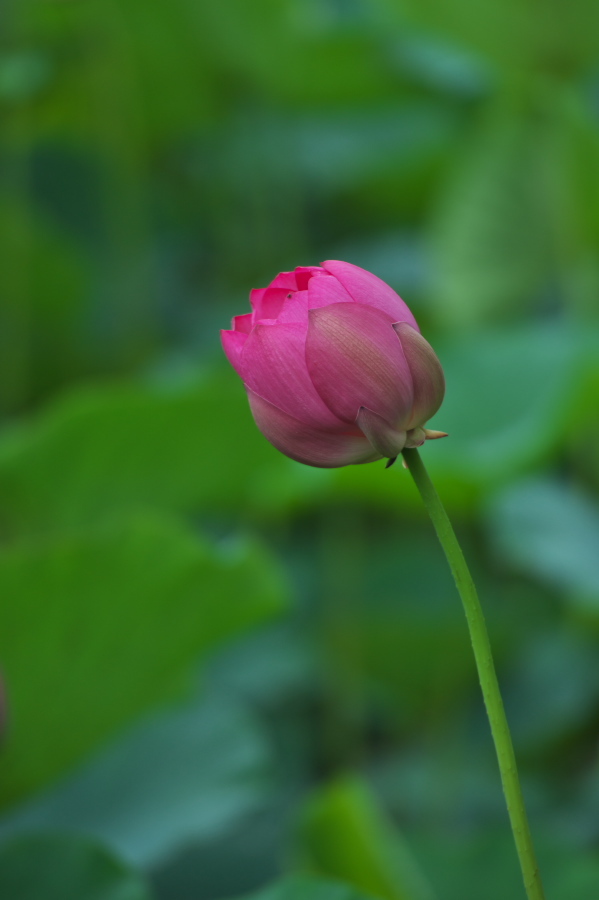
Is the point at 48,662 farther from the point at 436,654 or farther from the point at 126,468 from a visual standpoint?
the point at 436,654

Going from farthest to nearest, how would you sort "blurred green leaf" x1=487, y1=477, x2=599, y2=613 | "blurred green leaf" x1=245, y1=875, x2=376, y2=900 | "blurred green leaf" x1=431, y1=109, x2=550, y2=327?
"blurred green leaf" x1=431, y1=109, x2=550, y2=327 → "blurred green leaf" x1=487, y1=477, x2=599, y2=613 → "blurred green leaf" x1=245, y1=875, x2=376, y2=900

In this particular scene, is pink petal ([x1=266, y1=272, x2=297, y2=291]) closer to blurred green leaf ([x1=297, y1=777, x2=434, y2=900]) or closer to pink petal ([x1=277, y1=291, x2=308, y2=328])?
pink petal ([x1=277, y1=291, x2=308, y2=328])

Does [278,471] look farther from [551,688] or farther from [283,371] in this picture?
[283,371]

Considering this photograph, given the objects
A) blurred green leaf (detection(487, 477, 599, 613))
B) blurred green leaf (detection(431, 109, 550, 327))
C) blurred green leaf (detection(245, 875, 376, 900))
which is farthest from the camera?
blurred green leaf (detection(431, 109, 550, 327))

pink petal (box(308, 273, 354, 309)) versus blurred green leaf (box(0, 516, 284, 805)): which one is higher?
blurred green leaf (box(0, 516, 284, 805))

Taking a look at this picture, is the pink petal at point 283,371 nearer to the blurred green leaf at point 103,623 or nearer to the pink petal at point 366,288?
the pink petal at point 366,288

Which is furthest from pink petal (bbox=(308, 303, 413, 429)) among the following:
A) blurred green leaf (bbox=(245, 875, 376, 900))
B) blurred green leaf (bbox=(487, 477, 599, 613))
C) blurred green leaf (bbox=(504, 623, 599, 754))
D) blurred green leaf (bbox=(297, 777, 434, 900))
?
blurred green leaf (bbox=(504, 623, 599, 754))

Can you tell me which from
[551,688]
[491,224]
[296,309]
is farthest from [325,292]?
[491,224]
